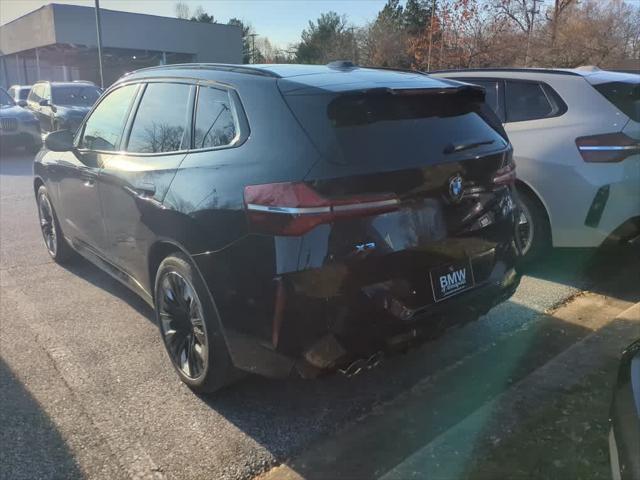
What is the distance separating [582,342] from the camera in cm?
375

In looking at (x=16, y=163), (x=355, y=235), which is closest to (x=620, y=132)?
(x=355, y=235)

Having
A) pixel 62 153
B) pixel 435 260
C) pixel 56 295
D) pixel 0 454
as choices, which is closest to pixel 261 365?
pixel 435 260

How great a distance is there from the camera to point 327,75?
3.12 meters

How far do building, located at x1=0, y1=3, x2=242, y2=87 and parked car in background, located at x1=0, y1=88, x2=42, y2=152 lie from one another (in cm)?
2296

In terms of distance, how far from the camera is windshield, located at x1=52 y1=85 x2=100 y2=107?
16.4 metres

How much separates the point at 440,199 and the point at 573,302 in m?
2.41

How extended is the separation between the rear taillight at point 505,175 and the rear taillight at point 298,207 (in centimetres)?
89

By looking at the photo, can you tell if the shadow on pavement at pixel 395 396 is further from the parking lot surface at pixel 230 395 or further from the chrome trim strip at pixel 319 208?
the chrome trim strip at pixel 319 208

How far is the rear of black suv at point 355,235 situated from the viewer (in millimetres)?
2465

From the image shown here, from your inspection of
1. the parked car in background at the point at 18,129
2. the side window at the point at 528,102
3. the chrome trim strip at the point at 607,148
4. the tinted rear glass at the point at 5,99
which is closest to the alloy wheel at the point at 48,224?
the side window at the point at 528,102

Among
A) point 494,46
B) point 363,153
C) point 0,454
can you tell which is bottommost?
point 0,454

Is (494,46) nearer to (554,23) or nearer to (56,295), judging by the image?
(554,23)

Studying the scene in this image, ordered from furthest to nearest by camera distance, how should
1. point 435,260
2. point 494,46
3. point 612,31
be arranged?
point 612,31 < point 494,46 < point 435,260

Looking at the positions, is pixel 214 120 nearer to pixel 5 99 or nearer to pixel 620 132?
pixel 620 132
